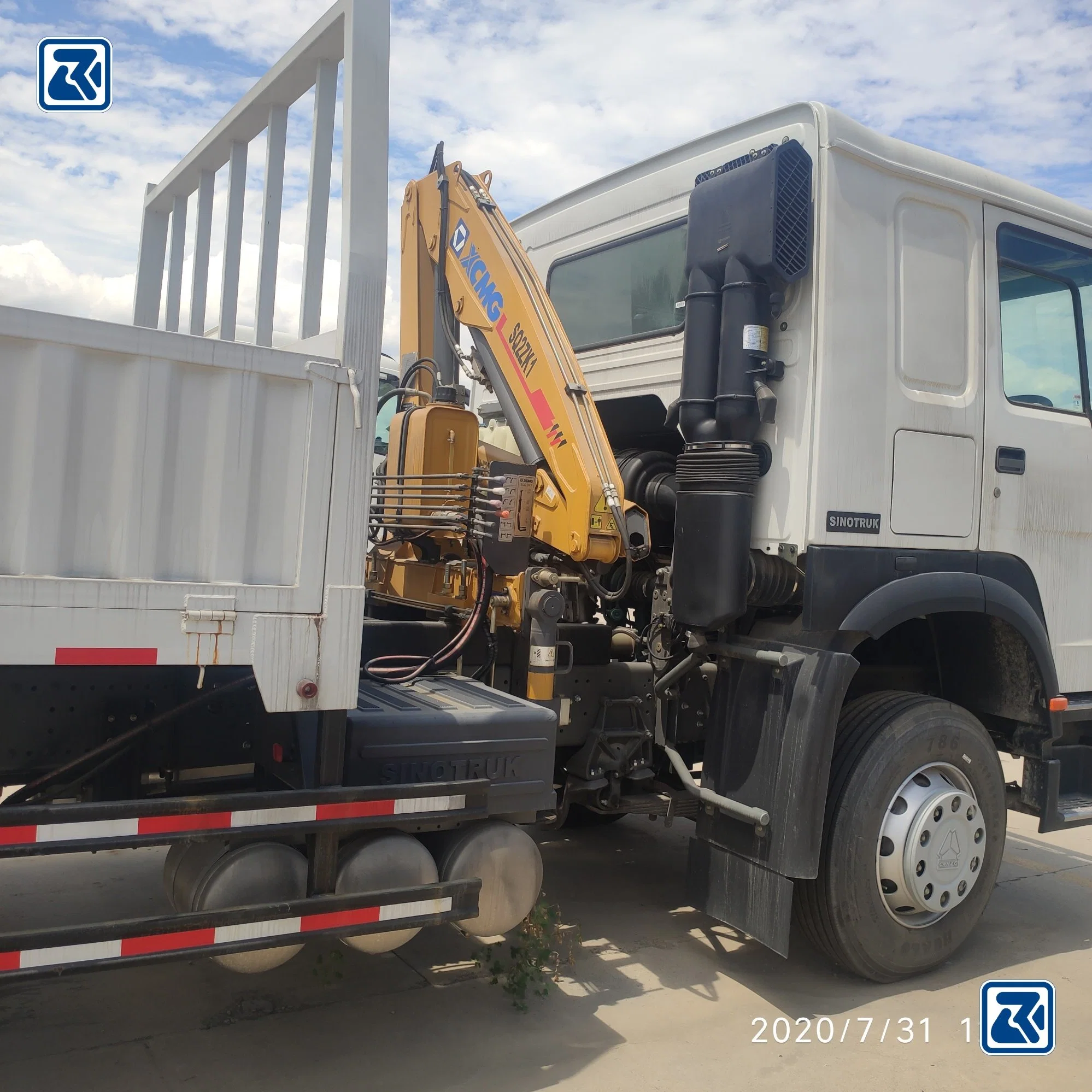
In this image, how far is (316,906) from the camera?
9.01 ft

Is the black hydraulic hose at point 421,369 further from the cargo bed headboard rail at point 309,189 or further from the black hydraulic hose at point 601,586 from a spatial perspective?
the black hydraulic hose at point 601,586

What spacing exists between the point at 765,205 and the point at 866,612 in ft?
4.90

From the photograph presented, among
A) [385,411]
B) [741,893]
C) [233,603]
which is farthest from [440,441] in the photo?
[385,411]

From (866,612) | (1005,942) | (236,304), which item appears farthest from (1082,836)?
(236,304)

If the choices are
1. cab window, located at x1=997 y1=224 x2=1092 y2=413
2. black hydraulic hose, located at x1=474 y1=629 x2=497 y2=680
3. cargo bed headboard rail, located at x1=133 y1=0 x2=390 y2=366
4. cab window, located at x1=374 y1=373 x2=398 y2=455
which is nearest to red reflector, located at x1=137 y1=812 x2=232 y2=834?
cargo bed headboard rail, located at x1=133 y1=0 x2=390 y2=366

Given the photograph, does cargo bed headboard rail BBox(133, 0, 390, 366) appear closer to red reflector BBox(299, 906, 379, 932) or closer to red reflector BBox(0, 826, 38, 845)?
red reflector BBox(0, 826, 38, 845)

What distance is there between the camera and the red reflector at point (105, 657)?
7.98 feet

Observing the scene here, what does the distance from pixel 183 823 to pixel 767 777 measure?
205 cm

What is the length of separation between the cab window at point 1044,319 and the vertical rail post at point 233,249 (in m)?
2.95

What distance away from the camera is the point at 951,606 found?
13.1 feet

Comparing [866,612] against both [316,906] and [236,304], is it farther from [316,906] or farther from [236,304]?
[236,304]

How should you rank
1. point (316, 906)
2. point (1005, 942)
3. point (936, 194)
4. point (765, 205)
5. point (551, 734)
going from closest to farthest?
1. point (316, 906)
2. point (551, 734)
3. point (765, 205)
4. point (936, 194)
5. point (1005, 942)

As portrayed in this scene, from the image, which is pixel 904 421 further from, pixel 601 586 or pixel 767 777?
pixel 767 777

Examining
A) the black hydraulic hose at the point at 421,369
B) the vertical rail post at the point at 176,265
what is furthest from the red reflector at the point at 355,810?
the black hydraulic hose at the point at 421,369
